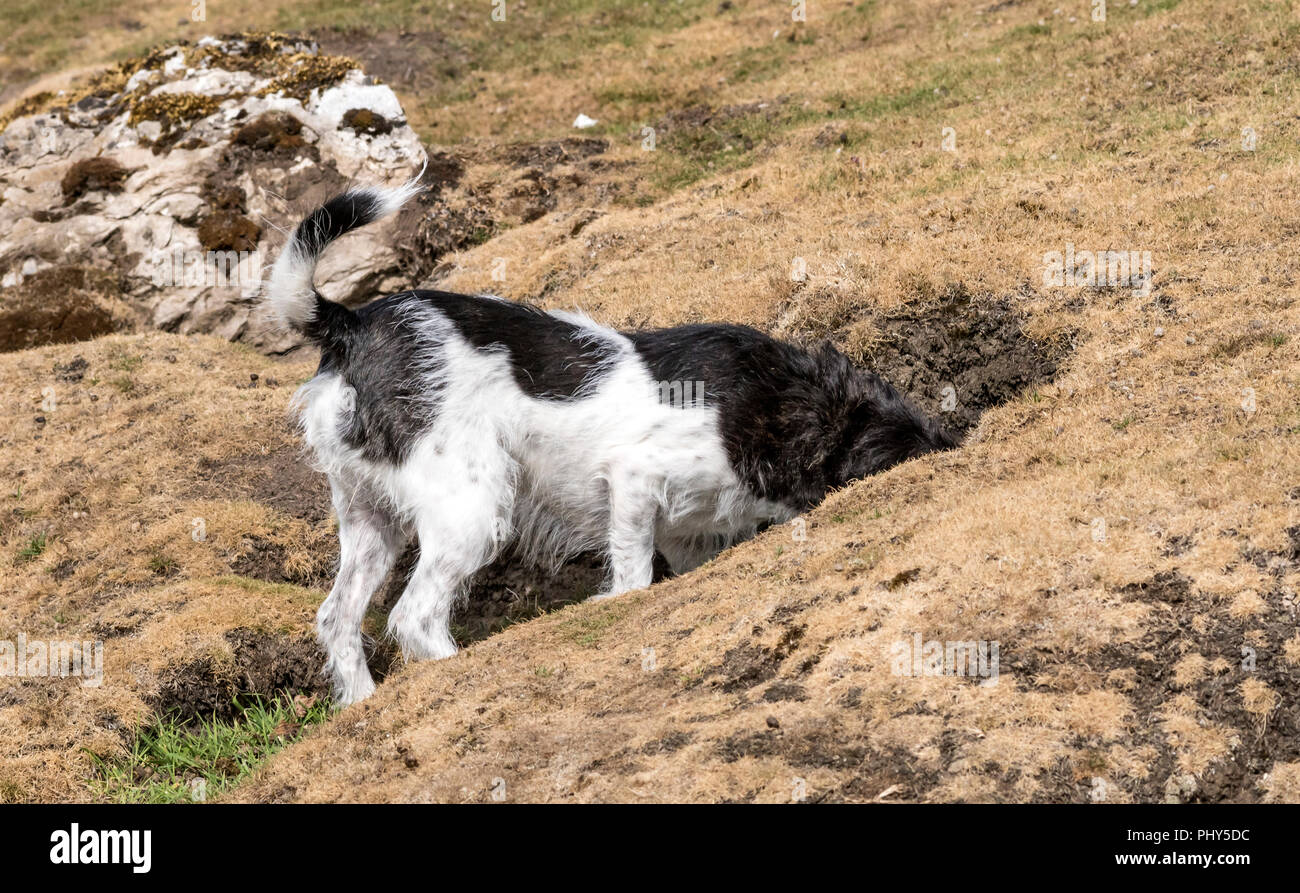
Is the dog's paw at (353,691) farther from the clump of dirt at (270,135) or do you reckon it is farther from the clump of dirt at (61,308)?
the clump of dirt at (270,135)

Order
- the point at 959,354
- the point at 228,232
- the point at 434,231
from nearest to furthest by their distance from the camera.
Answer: the point at 959,354 < the point at 228,232 < the point at 434,231

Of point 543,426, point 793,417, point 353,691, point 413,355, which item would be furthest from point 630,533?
point 353,691

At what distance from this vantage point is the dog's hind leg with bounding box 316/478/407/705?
8.23 metres

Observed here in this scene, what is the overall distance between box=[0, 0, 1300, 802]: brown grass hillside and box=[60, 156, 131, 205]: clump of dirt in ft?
10.7

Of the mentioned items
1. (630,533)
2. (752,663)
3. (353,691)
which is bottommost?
(353,691)

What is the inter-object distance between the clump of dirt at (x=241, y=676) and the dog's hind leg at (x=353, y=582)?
366mm

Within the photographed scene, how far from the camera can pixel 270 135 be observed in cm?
1628

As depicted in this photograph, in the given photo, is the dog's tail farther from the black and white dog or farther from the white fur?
the white fur

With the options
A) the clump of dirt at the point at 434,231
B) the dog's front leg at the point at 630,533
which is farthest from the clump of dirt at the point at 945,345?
the clump of dirt at the point at 434,231

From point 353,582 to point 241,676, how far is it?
3.62 feet

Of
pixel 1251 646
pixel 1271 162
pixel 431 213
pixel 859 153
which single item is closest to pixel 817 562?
pixel 1251 646

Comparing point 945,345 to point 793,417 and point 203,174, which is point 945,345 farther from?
point 203,174

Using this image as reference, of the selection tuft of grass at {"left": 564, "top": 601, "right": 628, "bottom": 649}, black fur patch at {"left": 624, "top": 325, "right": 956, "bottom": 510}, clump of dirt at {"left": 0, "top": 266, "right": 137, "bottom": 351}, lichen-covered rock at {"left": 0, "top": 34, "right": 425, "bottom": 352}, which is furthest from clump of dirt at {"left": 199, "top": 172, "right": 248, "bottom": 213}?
tuft of grass at {"left": 564, "top": 601, "right": 628, "bottom": 649}

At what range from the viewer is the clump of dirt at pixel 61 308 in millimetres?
14727
